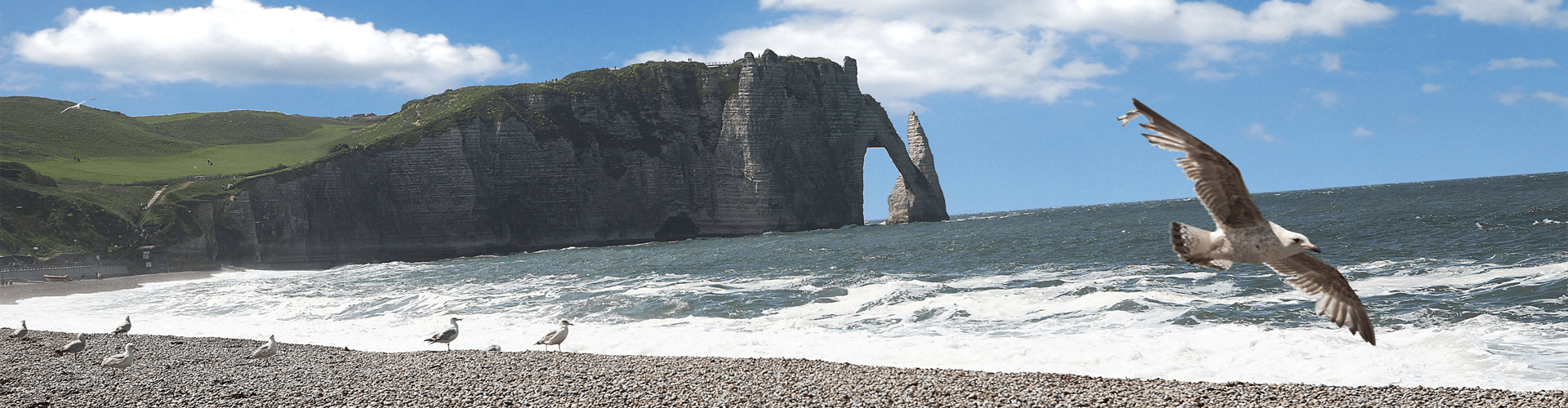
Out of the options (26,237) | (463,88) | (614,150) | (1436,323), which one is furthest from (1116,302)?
(463,88)

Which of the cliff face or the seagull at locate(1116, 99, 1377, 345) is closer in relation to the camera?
the seagull at locate(1116, 99, 1377, 345)

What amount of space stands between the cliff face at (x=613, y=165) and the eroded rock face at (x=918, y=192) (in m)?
1.59

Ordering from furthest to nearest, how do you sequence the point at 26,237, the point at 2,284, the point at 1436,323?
the point at 26,237 < the point at 2,284 < the point at 1436,323

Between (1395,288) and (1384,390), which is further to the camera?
(1395,288)

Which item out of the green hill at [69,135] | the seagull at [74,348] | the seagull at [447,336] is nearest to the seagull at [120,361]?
the seagull at [74,348]

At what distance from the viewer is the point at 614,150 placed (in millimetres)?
89625

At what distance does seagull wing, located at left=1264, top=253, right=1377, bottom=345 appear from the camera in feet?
22.8

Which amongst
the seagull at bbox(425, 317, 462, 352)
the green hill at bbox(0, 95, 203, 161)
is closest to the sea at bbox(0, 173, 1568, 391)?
the seagull at bbox(425, 317, 462, 352)

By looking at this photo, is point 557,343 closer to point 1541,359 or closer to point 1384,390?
point 1384,390

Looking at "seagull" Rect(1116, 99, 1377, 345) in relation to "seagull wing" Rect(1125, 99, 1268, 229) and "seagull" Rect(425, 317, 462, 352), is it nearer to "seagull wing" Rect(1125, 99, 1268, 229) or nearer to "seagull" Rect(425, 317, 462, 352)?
"seagull wing" Rect(1125, 99, 1268, 229)

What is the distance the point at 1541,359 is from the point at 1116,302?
7511 mm

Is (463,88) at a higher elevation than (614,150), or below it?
higher

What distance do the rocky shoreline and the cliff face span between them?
63868mm

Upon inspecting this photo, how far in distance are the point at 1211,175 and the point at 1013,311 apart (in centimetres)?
1278
